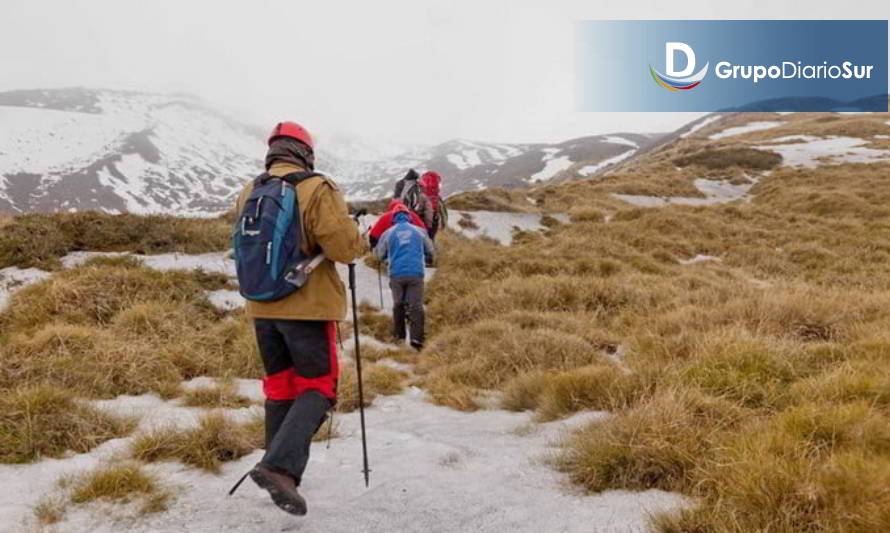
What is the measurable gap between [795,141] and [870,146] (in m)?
7.01

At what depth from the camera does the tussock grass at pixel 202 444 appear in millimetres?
3947

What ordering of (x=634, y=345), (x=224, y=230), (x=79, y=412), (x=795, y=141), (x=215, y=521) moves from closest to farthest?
(x=215, y=521)
(x=79, y=412)
(x=634, y=345)
(x=224, y=230)
(x=795, y=141)

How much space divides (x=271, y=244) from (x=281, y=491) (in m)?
1.49

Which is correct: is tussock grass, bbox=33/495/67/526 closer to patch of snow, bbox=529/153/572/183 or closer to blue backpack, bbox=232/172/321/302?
blue backpack, bbox=232/172/321/302

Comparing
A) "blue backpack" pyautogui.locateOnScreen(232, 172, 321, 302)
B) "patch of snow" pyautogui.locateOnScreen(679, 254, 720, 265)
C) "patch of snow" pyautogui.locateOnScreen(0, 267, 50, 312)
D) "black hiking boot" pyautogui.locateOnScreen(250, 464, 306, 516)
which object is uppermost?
"blue backpack" pyautogui.locateOnScreen(232, 172, 321, 302)

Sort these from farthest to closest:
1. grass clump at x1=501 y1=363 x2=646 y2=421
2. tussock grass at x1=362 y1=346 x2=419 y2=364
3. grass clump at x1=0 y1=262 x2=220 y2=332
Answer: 1. tussock grass at x1=362 y1=346 x2=419 y2=364
2. grass clump at x1=0 y1=262 x2=220 y2=332
3. grass clump at x1=501 y1=363 x2=646 y2=421

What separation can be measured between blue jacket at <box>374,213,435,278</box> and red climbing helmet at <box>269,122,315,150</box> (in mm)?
5212

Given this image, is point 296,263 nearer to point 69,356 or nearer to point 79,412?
point 79,412

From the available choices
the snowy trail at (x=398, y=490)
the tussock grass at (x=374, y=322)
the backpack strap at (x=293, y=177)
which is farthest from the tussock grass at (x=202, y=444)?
the tussock grass at (x=374, y=322)

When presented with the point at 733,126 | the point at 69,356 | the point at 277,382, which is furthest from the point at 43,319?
the point at 733,126

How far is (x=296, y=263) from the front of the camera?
336cm

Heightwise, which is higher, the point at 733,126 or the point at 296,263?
the point at 733,126

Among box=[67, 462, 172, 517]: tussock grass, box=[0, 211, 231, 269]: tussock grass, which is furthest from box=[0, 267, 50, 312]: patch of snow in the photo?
box=[67, 462, 172, 517]: tussock grass

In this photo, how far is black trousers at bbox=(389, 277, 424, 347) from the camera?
8656 mm
